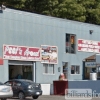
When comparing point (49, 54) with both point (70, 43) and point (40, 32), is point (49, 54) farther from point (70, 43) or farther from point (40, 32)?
point (70, 43)

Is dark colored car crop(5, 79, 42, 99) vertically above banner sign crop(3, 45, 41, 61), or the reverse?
banner sign crop(3, 45, 41, 61)

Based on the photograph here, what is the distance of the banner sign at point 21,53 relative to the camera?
28013mm

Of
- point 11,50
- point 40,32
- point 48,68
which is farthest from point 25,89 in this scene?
point 40,32

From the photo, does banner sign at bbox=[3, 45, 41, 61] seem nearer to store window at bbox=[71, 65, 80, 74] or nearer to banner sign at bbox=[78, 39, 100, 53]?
store window at bbox=[71, 65, 80, 74]

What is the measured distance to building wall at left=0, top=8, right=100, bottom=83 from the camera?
28.2 metres

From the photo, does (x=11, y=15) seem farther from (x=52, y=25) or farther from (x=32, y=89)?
(x=32, y=89)

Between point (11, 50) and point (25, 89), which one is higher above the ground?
point (11, 50)

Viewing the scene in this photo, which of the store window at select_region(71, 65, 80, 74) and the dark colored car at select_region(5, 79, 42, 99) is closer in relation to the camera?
the dark colored car at select_region(5, 79, 42, 99)

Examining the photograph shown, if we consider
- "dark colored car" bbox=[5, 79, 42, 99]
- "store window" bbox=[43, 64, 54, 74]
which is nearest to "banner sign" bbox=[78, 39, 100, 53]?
"store window" bbox=[43, 64, 54, 74]

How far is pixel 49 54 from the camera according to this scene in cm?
3173

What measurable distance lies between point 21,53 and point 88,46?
9.96 m

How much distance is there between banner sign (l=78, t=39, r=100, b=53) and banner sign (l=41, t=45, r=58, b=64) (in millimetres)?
4027

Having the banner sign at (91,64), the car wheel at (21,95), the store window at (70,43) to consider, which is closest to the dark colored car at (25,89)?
the car wheel at (21,95)

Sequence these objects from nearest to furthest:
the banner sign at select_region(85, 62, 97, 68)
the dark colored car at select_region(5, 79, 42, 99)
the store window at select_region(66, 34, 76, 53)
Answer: the dark colored car at select_region(5, 79, 42, 99) → the banner sign at select_region(85, 62, 97, 68) → the store window at select_region(66, 34, 76, 53)
